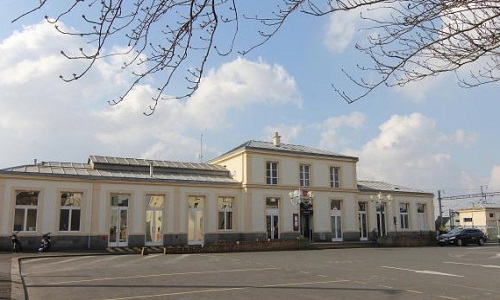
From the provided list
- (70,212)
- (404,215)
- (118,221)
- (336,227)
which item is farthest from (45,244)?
(404,215)

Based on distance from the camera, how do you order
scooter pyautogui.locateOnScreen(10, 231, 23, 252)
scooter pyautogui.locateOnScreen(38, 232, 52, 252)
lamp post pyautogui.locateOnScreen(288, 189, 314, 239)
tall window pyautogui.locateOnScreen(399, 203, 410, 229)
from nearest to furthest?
1. scooter pyautogui.locateOnScreen(10, 231, 23, 252)
2. scooter pyautogui.locateOnScreen(38, 232, 52, 252)
3. lamp post pyautogui.locateOnScreen(288, 189, 314, 239)
4. tall window pyautogui.locateOnScreen(399, 203, 410, 229)

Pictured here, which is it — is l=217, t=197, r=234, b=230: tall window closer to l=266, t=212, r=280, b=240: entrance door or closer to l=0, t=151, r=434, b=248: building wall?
l=0, t=151, r=434, b=248: building wall

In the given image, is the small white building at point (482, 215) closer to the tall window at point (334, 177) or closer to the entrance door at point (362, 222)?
the entrance door at point (362, 222)

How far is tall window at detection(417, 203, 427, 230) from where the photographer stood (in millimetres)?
43719

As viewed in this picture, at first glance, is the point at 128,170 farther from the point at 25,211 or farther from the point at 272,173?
the point at 272,173

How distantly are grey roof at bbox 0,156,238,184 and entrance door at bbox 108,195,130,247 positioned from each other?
144cm

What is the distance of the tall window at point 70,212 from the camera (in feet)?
90.8

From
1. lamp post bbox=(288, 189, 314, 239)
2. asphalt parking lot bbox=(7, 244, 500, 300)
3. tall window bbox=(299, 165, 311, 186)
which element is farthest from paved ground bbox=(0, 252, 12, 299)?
tall window bbox=(299, 165, 311, 186)

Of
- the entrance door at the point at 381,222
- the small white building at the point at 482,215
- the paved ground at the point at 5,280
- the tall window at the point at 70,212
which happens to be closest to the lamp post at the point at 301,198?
the entrance door at the point at 381,222

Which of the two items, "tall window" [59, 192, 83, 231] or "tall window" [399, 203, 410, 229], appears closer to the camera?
"tall window" [59, 192, 83, 231]

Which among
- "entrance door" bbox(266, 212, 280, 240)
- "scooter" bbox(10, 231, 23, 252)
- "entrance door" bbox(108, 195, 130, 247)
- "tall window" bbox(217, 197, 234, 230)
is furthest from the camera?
"entrance door" bbox(266, 212, 280, 240)

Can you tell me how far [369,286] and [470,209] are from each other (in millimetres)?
77320

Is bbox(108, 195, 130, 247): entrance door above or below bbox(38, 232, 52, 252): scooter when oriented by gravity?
above

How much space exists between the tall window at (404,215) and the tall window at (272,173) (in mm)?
14254
